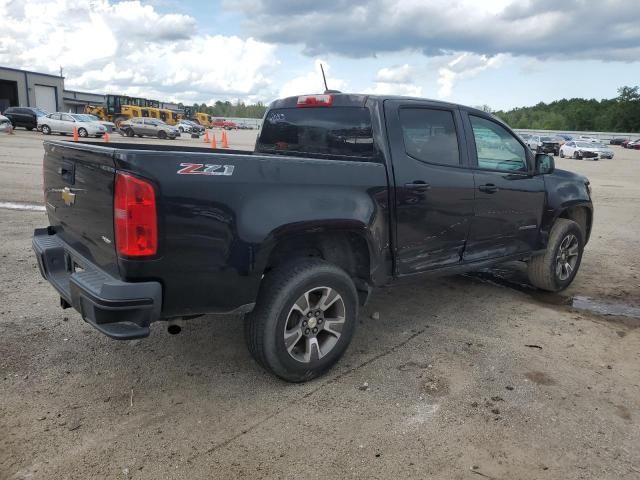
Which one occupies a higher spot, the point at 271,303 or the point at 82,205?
the point at 82,205

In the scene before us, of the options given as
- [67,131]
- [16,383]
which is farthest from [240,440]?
[67,131]

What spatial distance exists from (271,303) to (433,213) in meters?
1.56

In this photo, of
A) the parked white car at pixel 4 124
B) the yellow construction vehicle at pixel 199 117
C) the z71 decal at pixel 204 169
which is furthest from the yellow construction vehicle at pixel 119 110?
the z71 decal at pixel 204 169

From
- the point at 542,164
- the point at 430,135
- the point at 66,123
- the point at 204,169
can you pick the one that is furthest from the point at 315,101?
the point at 66,123

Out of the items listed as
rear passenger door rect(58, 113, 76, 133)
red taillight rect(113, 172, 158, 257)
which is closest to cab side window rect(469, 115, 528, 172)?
red taillight rect(113, 172, 158, 257)

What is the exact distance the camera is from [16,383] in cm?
335

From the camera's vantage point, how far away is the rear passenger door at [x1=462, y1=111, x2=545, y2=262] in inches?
177

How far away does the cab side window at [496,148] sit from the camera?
15.0ft

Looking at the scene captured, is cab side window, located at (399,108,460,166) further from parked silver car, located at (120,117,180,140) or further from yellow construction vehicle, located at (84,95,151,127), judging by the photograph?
yellow construction vehicle, located at (84,95,151,127)

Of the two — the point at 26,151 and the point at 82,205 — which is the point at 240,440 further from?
the point at 26,151

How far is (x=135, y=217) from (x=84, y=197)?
2.23 feet

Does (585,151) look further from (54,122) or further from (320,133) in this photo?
(320,133)

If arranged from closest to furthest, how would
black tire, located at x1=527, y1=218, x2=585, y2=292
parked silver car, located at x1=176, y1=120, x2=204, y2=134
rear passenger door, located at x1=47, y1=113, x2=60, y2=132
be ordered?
black tire, located at x1=527, y1=218, x2=585, y2=292
rear passenger door, located at x1=47, y1=113, x2=60, y2=132
parked silver car, located at x1=176, y1=120, x2=204, y2=134

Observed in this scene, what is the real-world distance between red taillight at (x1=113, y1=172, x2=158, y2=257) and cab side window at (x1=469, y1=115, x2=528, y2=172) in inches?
114
